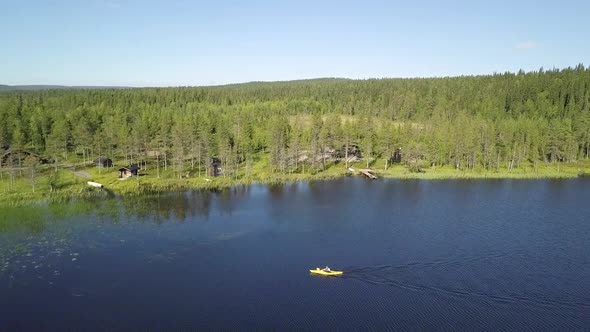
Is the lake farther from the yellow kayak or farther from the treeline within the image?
the treeline

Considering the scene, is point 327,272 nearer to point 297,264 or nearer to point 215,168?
point 297,264

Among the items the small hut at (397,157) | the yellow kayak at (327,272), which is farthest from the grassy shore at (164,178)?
the yellow kayak at (327,272)

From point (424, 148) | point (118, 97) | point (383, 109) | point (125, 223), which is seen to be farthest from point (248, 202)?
point (118, 97)

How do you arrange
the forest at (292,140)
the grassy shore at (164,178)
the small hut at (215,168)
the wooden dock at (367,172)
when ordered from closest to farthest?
1. the grassy shore at (164,178)
2. the small hut at (215,168)
3. the wooden dock at (367,172)
4. the forest at (292,140)

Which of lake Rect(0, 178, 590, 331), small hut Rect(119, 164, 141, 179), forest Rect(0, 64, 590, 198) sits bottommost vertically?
lake Rect(0, 178, 590, 331)

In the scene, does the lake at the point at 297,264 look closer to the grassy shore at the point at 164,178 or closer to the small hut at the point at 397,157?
the grassy shore at the point at 164,178

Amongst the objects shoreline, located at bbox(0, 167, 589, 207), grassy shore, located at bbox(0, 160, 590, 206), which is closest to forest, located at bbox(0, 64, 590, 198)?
grassy shore, located at bbox(0, 160, 590, 206)
